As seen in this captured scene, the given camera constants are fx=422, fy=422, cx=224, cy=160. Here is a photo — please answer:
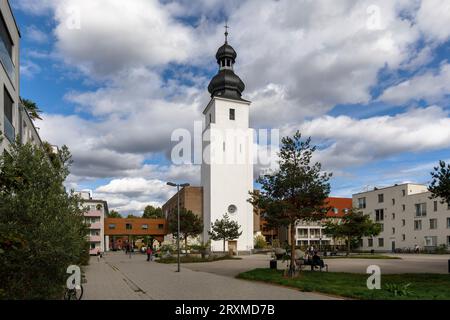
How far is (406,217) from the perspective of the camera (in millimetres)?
66625

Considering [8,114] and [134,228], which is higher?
[8,114]

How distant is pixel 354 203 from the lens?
79.9 metres

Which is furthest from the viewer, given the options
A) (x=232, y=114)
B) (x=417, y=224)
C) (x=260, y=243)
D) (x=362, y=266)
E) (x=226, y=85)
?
(x=226, y=85)

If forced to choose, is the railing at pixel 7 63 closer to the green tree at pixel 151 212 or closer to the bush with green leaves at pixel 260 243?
the bush with green leaves at pixel 260 243

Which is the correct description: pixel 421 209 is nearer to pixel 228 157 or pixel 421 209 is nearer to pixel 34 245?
pixel 228 157

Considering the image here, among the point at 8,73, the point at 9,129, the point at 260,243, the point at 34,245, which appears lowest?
the point at 260,243

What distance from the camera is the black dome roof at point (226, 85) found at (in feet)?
234

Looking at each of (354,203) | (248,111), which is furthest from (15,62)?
(354,203)

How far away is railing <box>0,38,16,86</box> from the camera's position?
59.8ft

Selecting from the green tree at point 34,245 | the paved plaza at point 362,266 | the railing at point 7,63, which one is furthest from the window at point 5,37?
the paved plaza at point 362,266

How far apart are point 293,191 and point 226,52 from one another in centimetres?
5396

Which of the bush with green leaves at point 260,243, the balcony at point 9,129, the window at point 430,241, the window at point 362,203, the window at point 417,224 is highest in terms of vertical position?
the balcony at point 9,129

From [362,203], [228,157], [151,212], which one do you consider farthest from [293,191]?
[151,212]

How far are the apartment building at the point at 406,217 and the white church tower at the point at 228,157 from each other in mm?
22896
